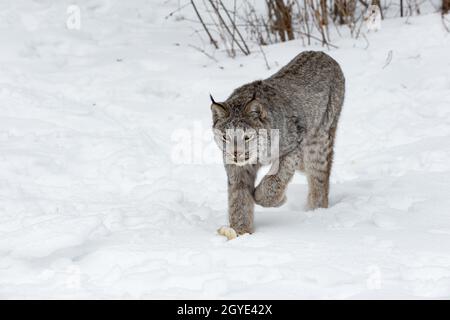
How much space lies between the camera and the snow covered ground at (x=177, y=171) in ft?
13.5

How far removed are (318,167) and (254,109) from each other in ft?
4.00

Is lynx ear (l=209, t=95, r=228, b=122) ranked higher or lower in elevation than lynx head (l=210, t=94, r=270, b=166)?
higher

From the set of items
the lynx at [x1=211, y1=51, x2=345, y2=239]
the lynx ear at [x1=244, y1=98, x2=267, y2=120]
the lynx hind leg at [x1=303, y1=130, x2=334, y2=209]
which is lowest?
the lynx hind leg at [x1=303, y1=130, x2=334, y2=209]

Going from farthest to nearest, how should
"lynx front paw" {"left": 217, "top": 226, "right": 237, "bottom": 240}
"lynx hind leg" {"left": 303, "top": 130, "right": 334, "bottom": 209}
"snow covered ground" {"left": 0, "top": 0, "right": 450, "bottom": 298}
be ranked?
"lynx hind leg" {"left": 303, "top": 130, "right": 334, "bottom": 209}, "lynx front paw" {"left": 217, "top": 226, "right": 237, "bottom": 240}, "snow covered ground" {"left": 0, "top": 0, "right": 450, "bottom": 298}

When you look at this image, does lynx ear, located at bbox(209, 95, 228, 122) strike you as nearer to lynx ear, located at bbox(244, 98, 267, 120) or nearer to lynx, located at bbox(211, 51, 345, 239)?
lynx, located at bbox(211, 51, 345, 239)

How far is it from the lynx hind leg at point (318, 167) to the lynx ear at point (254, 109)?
1022 millimetres

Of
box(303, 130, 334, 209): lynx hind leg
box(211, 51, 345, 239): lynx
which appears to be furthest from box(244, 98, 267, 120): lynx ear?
box(303, 130, 334, 209): lynx hind leg

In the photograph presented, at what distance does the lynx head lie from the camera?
4910 millimetres

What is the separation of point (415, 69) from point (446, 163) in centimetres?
203

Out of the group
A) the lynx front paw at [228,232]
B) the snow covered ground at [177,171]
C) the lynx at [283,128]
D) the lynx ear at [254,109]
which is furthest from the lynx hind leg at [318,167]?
the lynx front paw at [228,232]

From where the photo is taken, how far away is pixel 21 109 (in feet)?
24.1

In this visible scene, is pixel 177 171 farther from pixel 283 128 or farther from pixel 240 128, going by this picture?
pixel 240 128
